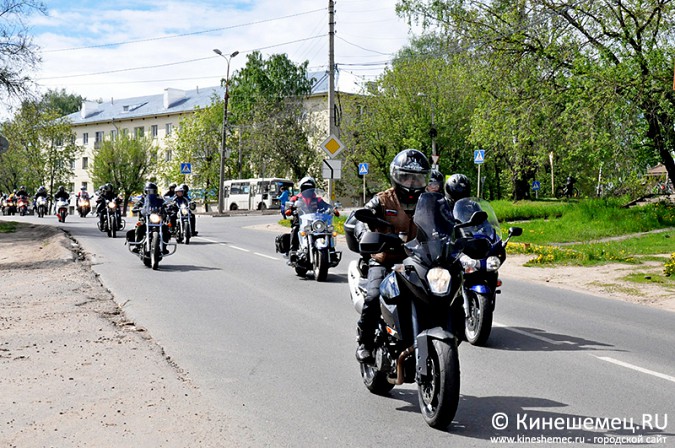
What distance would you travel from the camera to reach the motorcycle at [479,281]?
824 centimetres

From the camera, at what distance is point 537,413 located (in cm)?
→ 569

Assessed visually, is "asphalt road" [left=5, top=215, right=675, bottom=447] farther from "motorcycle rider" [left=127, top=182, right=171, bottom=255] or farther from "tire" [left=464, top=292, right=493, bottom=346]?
"motorcycle rider" [left=127, top=182, right=171, bottom=255]

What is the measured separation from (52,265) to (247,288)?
5192 millimetres

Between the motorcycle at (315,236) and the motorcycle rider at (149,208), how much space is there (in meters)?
3.26

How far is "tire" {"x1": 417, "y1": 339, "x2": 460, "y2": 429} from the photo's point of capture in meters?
4.94

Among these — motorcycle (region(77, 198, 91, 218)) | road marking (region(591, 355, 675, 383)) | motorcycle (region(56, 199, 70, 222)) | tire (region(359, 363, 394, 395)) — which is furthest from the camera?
motorcycle (region(77, 198, 91, 218))

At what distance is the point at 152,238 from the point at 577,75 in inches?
588

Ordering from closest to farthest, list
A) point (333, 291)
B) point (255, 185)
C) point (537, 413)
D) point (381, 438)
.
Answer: point (381, 438), point (537, 413), point (333, 291), point (255, 185)

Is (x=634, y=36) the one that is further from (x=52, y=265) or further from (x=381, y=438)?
(x=381, y=438)

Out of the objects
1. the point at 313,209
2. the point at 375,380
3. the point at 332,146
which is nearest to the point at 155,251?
the point at 313,209

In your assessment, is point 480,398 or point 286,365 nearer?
point 480,398

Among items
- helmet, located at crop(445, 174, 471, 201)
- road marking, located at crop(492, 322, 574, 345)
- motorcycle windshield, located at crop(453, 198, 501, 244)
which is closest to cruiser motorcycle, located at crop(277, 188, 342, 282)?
road marking, located at crop(492, 322, 574, 345)

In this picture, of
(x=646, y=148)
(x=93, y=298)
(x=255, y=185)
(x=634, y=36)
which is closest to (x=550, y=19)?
(x=634, y=36)

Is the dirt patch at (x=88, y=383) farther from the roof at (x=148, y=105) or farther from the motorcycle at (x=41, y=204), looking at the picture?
the roof at (x=148, y=105)
